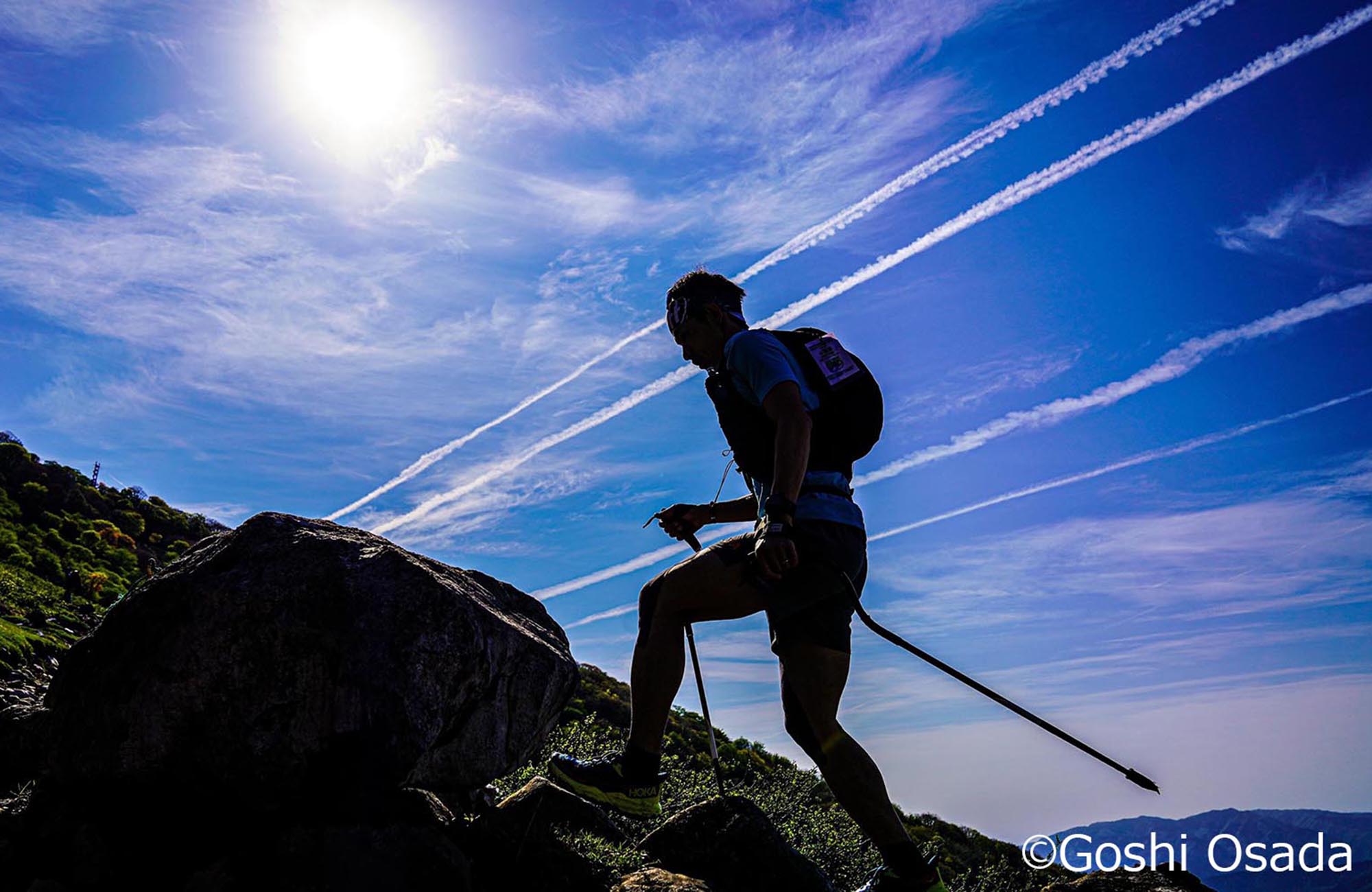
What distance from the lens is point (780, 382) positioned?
4.82 m

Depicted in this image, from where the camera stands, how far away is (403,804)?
520 cm

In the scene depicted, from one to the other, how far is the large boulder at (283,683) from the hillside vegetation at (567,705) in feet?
4.01

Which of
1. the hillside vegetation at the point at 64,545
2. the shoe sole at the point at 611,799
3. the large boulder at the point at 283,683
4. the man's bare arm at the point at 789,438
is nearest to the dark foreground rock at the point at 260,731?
the large boulder at the point at 283,683

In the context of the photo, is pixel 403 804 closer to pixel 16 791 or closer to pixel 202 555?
pixel 202 555

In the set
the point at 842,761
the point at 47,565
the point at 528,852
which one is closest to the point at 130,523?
the point at 47,565

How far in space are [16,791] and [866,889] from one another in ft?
18.3

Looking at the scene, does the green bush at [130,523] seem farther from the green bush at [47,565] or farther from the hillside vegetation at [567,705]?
the green bush at [47,565]

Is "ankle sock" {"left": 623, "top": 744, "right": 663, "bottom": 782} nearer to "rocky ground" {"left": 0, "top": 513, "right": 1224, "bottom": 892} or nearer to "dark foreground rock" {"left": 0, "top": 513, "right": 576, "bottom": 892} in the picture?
"rocky ground" {"left": 0, "top": 513, "right": 1224, "bottom": 892}

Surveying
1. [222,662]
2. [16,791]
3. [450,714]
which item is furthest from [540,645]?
[16,791]

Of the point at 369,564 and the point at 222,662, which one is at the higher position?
the point at 369,564

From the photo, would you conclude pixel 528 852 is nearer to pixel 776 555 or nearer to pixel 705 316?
pixel 776 555

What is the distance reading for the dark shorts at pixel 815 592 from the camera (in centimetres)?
473

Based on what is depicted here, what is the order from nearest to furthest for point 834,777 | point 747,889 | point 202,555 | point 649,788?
point 834,777, point 649,788, point 747,889, point 202,555

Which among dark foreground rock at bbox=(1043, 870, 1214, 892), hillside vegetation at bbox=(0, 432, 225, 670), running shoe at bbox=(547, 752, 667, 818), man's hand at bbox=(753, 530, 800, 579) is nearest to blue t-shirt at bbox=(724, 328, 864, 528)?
man's hand at bbox=(753, 530, 800, 579)
